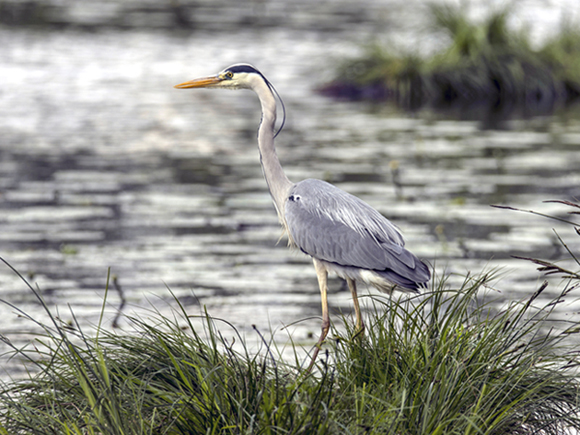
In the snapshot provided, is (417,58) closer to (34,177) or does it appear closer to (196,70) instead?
(196,70)

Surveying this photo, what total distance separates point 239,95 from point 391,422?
17.2 m

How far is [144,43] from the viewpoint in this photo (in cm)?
2658

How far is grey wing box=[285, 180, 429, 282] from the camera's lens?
5.24 meters

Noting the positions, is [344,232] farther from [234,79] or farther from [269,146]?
[234,79]

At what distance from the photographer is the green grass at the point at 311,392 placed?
3.52 metres

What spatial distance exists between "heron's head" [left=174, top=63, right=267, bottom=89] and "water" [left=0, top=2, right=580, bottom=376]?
1438 millimetres

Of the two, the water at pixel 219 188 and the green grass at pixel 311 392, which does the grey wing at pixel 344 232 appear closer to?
the water at pixel 219 188

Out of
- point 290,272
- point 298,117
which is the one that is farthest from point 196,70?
point 290,272

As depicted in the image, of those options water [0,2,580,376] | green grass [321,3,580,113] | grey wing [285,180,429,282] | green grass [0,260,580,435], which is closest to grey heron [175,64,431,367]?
grey wing [285,180,429,282]

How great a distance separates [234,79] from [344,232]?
1.30m

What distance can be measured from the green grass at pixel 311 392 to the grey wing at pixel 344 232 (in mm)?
999

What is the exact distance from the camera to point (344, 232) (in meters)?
5.48

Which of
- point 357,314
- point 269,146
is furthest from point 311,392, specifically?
point 269,146

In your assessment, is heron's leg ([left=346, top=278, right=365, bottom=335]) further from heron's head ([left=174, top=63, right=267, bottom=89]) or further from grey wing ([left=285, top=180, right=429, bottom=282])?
heron's head ([left=174, top=63, right=267, bottom=89])
